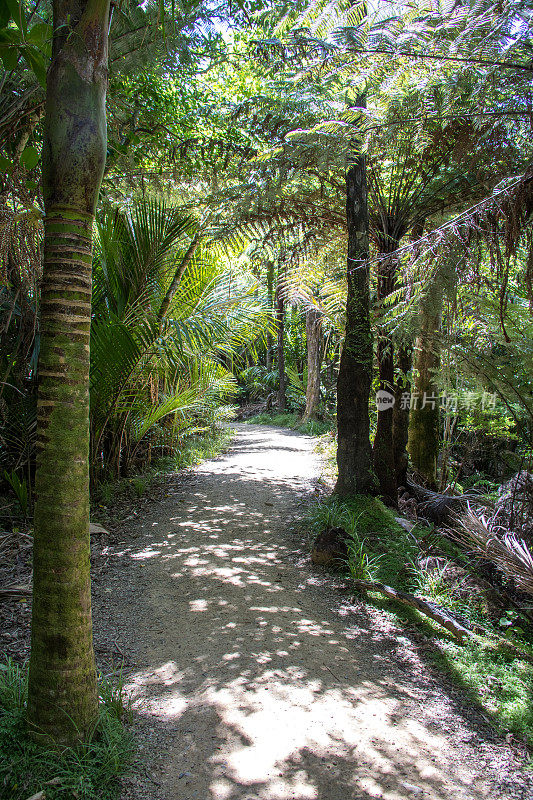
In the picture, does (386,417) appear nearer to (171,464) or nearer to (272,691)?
(171,464)

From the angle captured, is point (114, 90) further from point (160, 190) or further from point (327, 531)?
point (327, 531)

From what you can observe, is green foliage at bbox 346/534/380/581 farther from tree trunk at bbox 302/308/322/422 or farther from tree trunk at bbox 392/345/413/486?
tree trunk at bbox 302/308/322/422

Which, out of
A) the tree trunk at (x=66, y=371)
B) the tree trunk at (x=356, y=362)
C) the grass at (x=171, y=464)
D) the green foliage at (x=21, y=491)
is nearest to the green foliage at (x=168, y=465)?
the grass at (x=171, y=464)

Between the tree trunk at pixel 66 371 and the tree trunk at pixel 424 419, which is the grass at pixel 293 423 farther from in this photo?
the tree trunk at pixel 66 371

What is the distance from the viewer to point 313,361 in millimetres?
14508

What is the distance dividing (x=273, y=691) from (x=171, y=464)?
5.35 m

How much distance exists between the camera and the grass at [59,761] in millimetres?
1861

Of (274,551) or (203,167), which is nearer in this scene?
(274,551)

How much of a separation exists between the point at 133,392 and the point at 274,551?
8.14 feet

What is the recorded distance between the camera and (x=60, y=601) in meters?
1.95

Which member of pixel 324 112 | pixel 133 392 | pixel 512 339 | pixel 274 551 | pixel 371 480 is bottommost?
pixel 274 551

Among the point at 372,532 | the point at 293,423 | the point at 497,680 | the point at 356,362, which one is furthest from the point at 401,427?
the point at 293,423

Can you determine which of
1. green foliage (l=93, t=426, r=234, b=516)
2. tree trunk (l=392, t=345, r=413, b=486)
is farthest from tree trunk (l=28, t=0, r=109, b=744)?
tree trunk (l=392, t=345, r=413, b=486)

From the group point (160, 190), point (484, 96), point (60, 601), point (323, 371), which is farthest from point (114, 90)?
point (323, 371)
